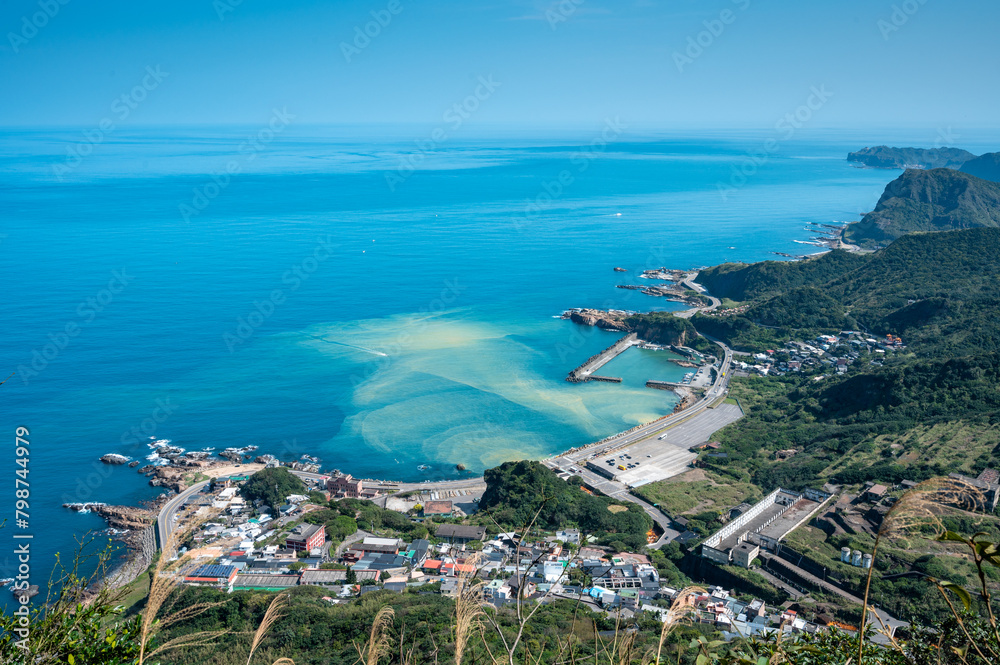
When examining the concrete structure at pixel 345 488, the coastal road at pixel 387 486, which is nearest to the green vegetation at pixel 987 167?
the coastal road at pixel 387 486

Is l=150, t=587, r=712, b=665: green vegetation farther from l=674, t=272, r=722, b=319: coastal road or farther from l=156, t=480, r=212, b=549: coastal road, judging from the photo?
l=674, t=272, r=722, b=319: coastal road

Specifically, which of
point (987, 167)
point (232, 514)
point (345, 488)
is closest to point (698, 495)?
point (345, 488)

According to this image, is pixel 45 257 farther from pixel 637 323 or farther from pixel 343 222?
pixel 637 323

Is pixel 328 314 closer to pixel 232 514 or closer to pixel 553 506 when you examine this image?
pixel 232 514

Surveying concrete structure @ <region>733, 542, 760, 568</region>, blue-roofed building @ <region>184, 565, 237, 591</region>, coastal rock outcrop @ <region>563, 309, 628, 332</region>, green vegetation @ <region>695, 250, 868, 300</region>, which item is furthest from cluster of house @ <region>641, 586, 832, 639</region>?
green vegetation @ <region>695, 250, 868, 300</region>


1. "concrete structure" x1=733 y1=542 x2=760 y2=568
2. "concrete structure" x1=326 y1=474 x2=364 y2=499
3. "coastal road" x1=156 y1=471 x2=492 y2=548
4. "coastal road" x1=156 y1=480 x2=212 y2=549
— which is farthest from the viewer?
"concrete structure" x1=326 y1=474 x2=364 y2=499

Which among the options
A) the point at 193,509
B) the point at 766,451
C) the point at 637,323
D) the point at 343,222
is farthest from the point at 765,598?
the point at 343,222
